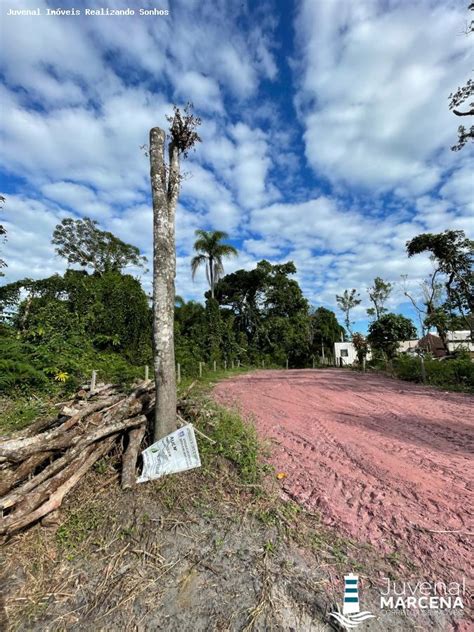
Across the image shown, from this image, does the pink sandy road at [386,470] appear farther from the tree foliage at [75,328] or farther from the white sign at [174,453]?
the tree foliage at [75,328]

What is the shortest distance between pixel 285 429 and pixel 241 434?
0.83 m

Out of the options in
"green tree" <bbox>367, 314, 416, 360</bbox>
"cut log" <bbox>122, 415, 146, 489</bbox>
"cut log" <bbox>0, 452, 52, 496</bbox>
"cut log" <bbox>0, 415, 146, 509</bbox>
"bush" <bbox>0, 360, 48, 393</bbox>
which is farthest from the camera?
"green tree" <bbox>367, 314, 416, 360</bbox>

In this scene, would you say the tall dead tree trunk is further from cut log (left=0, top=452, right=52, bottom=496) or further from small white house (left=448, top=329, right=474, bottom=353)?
small white house (left=448, top=329, right=474, bottom=353)

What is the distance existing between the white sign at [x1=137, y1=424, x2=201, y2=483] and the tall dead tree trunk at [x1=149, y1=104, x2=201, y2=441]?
0.20m

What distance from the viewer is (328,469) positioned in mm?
3084

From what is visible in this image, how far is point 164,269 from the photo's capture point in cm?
327

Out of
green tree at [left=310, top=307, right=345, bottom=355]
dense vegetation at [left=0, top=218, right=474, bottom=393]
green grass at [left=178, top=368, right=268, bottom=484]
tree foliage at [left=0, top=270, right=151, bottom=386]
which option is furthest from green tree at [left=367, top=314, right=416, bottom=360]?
green grass at [left=178, top=368, right=268, bottom=484]

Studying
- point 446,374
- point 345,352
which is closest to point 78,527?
point 446,374

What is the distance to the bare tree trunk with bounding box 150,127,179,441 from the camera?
3.18 metres

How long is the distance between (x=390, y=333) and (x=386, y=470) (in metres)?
16.5

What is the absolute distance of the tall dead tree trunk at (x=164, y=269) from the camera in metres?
3.18

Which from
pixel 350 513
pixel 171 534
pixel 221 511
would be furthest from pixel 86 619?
pixel 350 513

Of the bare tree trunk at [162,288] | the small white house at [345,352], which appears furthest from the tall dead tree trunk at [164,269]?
the small white house at [345,352]

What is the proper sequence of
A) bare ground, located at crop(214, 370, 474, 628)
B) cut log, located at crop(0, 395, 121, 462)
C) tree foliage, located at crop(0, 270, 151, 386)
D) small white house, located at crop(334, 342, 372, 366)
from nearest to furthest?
bare ground, located at crop(214, 370, 474, 628) → cut log, located at crop(0, 395, 121, 462) → tree foliage, located at crop(0, 270, 151, 386) → small white house, located at crop(334, 342, 372, 366)
